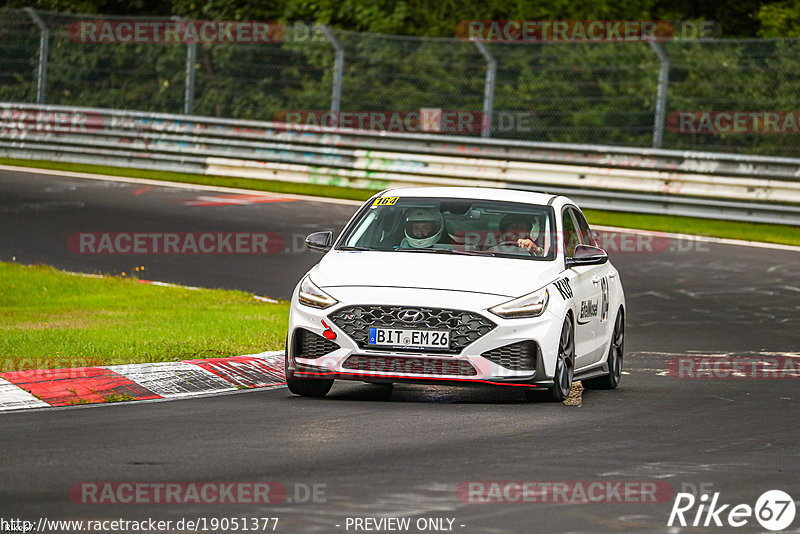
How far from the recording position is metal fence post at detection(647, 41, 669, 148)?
24.0 meters

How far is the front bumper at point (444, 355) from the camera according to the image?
9.85 m

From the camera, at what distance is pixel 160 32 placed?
30.7 metres

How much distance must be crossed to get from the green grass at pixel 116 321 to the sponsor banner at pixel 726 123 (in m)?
10.5

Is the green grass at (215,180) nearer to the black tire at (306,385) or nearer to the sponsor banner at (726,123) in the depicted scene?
the sponsor banner at (726,123)

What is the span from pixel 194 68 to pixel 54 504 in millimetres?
22085

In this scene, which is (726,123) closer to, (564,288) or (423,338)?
(564,288)

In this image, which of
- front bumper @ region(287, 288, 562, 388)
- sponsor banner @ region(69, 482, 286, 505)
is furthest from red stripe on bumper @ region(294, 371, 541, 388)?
sponsor banner @ region(69, 482, 286, 505)

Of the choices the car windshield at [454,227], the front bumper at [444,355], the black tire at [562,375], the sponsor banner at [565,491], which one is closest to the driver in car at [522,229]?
the car windshield at [454,227]

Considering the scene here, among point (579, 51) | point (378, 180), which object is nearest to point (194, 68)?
point (378, 180)

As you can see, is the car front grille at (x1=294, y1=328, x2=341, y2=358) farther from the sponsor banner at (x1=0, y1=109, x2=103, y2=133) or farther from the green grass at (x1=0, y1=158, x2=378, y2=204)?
the sponsor banner at (x1=0, y1=109, x2=103, y2=133)

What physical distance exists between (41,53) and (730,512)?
2467 centimetres

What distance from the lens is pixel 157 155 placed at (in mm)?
28594

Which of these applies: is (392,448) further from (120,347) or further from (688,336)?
(688,336)

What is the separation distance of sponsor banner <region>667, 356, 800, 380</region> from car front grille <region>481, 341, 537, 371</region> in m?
2.59
